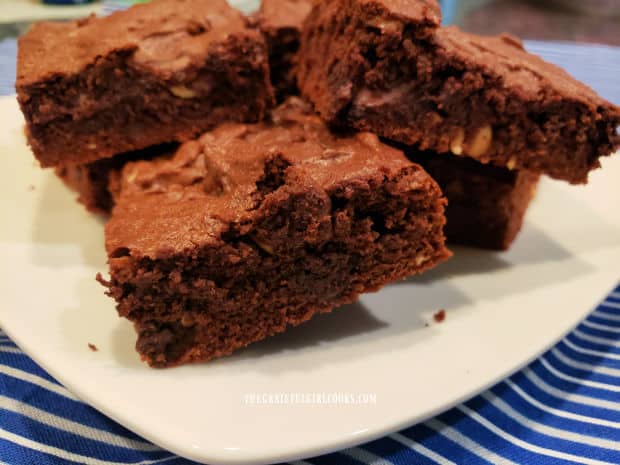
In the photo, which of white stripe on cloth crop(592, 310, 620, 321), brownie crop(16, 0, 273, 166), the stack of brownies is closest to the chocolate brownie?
the stack of brownies

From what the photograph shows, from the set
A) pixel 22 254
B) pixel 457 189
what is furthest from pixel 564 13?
pixel 22 254

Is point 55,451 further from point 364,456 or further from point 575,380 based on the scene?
point 575,380

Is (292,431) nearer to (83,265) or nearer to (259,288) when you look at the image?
(259,288)

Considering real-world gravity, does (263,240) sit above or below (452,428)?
above

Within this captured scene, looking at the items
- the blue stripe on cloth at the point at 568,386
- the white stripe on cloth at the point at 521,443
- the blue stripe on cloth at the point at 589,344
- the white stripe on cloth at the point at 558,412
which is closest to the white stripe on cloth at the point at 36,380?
the white stripe on cloth at the point at 521,443

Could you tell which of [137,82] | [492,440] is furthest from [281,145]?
[492,440]

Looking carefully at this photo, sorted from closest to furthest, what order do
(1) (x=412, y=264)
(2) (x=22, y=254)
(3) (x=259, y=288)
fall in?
(3) (x=259, y=288) → (1) (x=412, y=264) → (2) (x=22, y=254)
